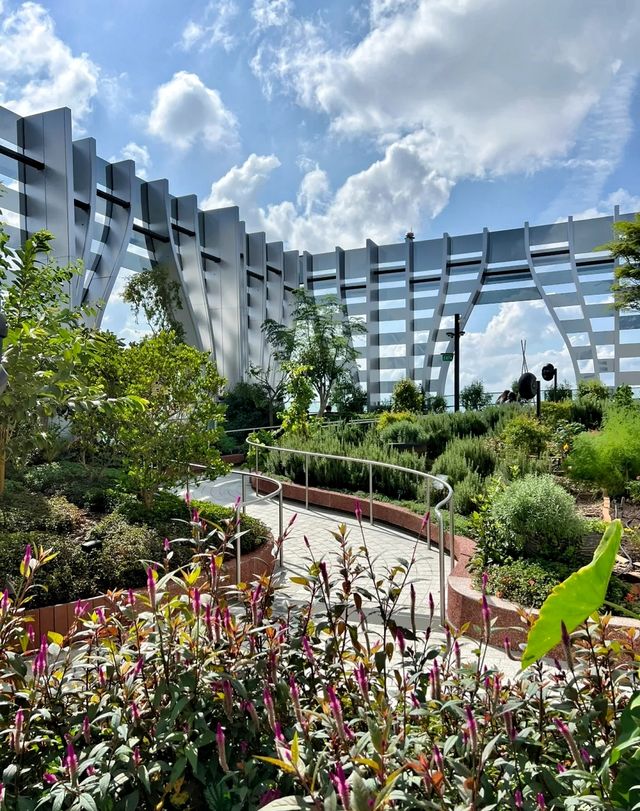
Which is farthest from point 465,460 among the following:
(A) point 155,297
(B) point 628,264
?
(A) point 155,297

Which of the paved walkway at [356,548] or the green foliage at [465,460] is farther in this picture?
the green foliage at [465,460]

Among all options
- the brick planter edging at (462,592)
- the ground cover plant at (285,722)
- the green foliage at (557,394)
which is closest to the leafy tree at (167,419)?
the brick planter edging at (462,592)

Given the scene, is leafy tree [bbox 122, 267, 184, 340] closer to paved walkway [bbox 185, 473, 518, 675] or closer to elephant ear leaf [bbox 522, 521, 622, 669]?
paved walkway [bbox 185, 473, 518, 675]

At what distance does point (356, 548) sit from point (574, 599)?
208 inches

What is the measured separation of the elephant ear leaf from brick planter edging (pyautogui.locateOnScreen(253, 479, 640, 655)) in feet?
0.88

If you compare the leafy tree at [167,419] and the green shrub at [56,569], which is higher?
the leafy tree at [167,419]

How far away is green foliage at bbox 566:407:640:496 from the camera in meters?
8.30

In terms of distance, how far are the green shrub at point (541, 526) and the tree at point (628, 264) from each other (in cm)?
1807

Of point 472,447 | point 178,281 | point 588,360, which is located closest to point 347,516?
point 472,447

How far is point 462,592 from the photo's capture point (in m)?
4.45

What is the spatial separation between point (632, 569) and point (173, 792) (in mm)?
4399

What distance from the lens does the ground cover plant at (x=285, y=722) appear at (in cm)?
128

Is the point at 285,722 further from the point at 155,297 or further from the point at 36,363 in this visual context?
the point at 155,297

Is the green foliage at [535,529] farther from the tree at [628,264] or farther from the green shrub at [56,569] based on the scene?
the tree at [628,264]
